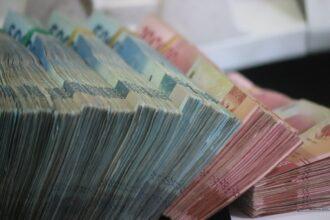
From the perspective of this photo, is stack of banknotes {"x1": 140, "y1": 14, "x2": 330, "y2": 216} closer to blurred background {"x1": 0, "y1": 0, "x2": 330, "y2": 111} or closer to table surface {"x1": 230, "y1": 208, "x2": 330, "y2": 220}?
table surface {"x1": 230, "y1": 208, "x2": 330, "y2": 220}

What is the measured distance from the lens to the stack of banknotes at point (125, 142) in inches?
26.2

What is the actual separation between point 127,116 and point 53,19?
65 cm

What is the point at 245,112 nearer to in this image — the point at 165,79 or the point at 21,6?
the point at 165,79

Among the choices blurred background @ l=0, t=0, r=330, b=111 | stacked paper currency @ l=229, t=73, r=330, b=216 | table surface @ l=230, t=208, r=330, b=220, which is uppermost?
blurred background @ l=0, t=0, r=330, b=111

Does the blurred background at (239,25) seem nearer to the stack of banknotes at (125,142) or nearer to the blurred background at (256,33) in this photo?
the blurred background at (256,33)

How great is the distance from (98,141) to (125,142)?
0.04 metres

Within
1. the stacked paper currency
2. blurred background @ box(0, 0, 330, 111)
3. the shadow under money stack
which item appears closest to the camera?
the shadow under money stack

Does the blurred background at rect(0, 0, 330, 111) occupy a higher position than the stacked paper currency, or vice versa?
the blurred background at rect(0, 0, 330, 111)

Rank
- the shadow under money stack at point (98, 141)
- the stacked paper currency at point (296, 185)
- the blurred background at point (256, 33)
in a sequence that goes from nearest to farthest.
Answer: the shadow under money stack at point (98, 141) < the stacked paper currency at point (296, 185) < the blurred background at point (256, 33)

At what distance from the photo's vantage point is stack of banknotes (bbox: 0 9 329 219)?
2.18 ft

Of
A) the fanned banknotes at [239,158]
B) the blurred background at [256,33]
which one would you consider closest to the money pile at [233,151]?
the fanned banknotes at [239,158]

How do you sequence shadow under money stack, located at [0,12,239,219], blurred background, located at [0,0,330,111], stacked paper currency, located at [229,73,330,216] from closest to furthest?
shadow under money stack, located at [0,12,239,219]
stacked paper currency, located at [229,73,330,216]
blurred background, located at [0,0,330,111]

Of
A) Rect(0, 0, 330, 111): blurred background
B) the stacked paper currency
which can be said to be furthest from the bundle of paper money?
Rect(0, 0, 330, 111): blurred background

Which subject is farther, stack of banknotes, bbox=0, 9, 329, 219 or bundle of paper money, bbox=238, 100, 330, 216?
bundle of paper money, bbox=238, 100, 330, 216
